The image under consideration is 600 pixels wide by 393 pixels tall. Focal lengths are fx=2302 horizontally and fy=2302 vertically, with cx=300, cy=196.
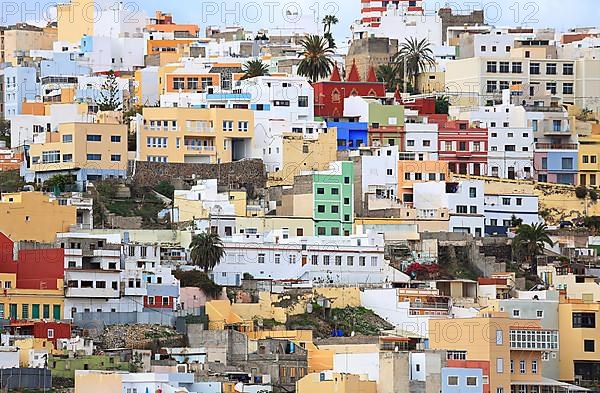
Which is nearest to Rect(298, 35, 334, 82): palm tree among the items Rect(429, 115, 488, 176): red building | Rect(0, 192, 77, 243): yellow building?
Rect(429, 115, 488, 176): red building

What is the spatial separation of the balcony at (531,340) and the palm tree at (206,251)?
1013cm

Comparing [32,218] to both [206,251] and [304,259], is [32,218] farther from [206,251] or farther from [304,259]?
[304,259]

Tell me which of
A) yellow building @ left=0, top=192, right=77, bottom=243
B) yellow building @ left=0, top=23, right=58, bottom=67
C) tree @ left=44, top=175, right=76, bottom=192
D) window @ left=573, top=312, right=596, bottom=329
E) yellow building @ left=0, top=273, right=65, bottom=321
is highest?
yellow building @ left=0, top=23, right=58, bottom=67

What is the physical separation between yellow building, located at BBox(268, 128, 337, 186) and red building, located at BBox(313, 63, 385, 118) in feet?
13.8

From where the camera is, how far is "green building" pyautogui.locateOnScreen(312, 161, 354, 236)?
73.2 m

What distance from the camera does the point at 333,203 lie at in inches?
2894

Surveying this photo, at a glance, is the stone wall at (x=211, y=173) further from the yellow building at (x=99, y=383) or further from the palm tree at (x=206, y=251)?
the yellow building at (x=99, y=383)

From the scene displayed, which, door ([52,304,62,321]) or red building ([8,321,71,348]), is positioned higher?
door ([52,304,62,321])

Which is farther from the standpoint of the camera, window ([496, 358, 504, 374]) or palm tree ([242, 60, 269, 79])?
palm tree ([242, 60, 269, 79])

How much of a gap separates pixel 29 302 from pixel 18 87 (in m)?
27.7

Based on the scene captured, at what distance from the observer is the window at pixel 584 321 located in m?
65.1

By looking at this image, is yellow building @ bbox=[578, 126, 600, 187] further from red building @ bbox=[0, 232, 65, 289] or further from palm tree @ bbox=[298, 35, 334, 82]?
red building @ bbox=[0, 232, 65, 289]

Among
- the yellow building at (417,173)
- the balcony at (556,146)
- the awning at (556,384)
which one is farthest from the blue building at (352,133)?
the awning at (556,384)

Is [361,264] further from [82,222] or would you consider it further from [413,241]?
[82,222]
